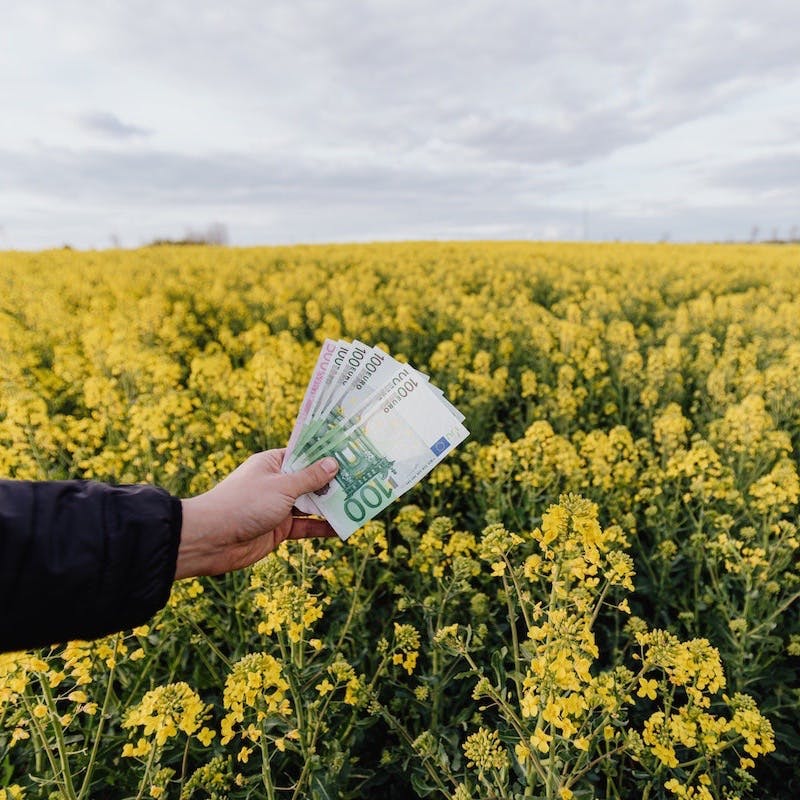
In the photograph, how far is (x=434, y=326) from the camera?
8.23 metres

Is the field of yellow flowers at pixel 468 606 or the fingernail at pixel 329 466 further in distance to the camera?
the fingernail at pixel 329 466

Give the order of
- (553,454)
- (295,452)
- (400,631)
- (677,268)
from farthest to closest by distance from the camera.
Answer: (677,268) < (553,454) < (400,631) < (295,452)

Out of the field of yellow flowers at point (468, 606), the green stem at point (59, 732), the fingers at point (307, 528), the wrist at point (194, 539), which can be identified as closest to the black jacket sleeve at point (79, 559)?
the wrist at point (194, 539)

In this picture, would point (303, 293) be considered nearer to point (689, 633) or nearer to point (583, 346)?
point (583, 346)

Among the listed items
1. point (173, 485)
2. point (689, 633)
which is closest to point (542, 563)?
point (689, 633)

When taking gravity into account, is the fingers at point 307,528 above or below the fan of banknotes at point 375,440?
below

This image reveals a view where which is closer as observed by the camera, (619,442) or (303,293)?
(619,442)

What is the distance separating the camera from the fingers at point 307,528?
2.17 meters

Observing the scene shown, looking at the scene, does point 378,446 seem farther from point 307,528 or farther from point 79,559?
point 79,559

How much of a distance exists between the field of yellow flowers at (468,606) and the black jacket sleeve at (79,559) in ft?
1.36

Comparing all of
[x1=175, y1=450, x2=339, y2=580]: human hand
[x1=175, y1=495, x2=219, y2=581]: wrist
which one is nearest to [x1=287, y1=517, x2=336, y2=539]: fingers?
[x1=175, y1=450, x2=339, y2=580]: human hand

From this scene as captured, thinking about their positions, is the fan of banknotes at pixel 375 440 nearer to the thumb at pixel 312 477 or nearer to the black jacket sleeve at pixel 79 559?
the thumb at pixel 312 477

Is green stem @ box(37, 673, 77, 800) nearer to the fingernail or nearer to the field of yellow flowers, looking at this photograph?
the field of yellow flowers

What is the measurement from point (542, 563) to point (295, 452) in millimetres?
899
